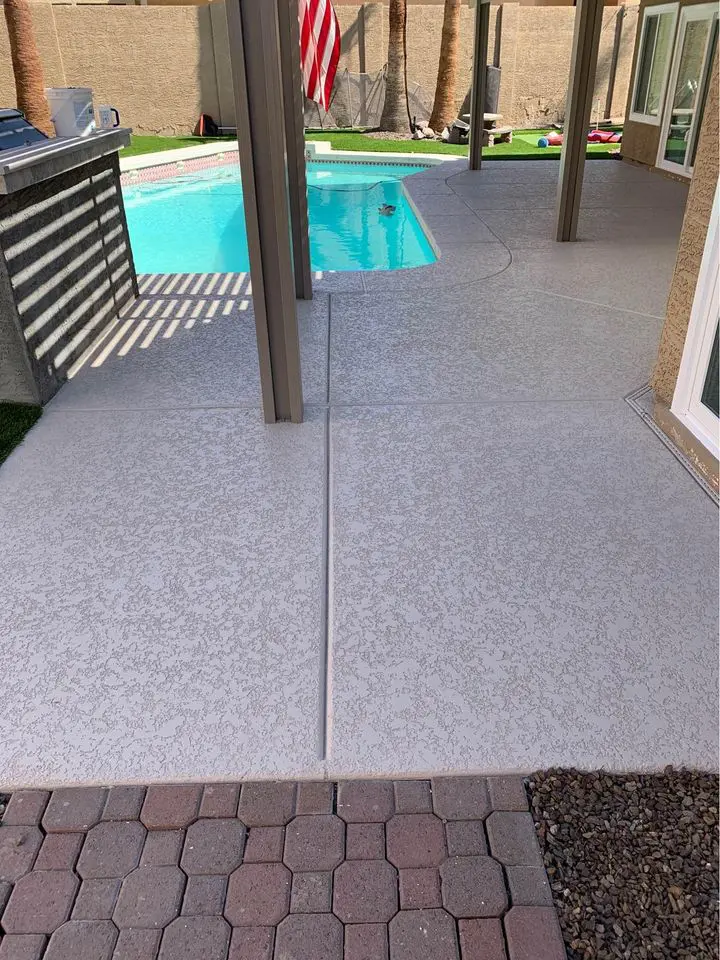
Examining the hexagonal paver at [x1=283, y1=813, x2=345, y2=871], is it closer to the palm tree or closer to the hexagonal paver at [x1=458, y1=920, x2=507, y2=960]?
the hexagonal paver at [x1=458, y1=920, x2=507, y2=960]

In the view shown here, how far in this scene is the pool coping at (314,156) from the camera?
13.4 metres

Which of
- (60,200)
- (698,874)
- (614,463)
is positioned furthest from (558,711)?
(60,200)

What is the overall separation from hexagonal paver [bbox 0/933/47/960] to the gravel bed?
1.20 meters

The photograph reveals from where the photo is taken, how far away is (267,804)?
200cm

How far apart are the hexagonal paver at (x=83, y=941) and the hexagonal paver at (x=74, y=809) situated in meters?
0.26

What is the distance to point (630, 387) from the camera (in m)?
4.41

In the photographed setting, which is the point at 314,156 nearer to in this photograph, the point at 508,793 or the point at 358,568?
the point at 358,568

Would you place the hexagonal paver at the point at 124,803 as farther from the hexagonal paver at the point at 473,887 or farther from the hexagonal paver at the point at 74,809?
the hexagonal paver at the point at 473,887

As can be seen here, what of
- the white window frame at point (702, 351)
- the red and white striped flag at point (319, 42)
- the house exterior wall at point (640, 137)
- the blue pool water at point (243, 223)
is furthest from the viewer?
the red and white striped flag at point (319, 42)

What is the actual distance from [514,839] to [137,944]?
3.08 ft

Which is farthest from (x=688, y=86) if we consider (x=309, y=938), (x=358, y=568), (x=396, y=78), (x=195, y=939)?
(x=195, y=939)

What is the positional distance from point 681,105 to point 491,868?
12.1 m

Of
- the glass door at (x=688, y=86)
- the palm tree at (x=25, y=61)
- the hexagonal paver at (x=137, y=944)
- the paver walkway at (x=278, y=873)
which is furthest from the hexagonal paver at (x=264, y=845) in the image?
the palm tree at (x=25, y=61)

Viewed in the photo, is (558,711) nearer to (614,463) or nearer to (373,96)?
(614,463)
